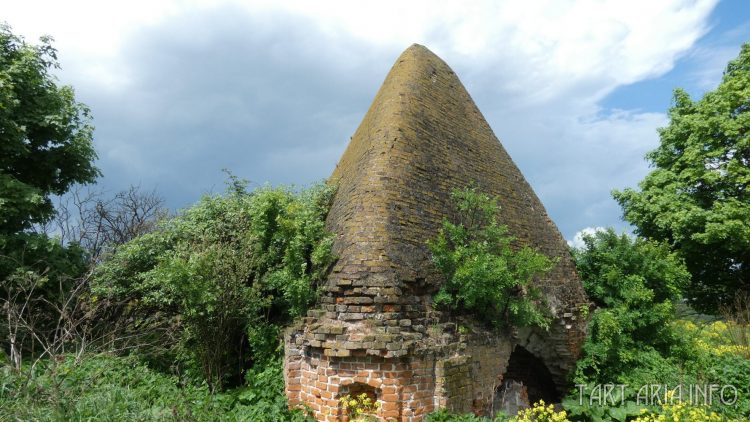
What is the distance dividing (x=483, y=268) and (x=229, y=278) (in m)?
4.39

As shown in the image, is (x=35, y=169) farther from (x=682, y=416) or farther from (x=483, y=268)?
(x=682, y=416)

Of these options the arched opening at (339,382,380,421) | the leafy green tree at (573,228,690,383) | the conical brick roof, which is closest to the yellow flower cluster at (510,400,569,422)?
the conical brick roof

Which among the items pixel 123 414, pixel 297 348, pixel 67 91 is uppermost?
pixel 67 91

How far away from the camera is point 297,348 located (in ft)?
22.6

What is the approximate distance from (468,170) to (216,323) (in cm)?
582

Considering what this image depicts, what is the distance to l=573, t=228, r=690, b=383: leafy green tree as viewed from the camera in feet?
29.0

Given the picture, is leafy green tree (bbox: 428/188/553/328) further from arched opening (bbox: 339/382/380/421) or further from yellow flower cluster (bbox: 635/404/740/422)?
yellow flower cluster (bbox: 635/404/740/422)

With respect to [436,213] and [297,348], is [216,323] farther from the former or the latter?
[436,213]

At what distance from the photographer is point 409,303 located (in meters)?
6.64

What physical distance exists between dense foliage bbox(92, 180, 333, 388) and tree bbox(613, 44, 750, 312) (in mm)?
12088

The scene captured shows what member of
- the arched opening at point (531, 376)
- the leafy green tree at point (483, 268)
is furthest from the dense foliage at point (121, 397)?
the arched opening at point (531, 376)

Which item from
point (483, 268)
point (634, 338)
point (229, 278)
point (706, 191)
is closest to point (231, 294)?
point (229, 278)

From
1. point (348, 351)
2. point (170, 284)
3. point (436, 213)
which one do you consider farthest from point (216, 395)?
point (436, 213)

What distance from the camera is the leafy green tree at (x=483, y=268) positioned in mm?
6918
